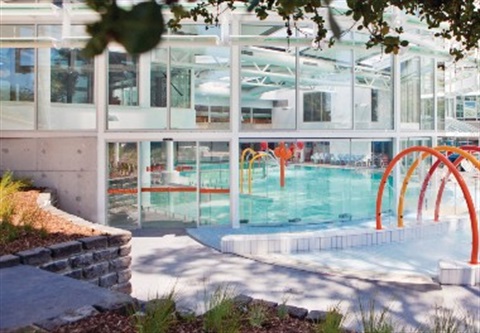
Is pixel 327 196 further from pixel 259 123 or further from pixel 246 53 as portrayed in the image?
pixel 246 53

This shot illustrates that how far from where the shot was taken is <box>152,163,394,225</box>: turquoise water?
11.4 meters

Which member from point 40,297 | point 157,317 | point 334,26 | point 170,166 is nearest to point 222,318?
point 157,317

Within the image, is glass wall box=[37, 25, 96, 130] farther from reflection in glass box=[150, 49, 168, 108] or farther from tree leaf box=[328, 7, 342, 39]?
tree leaf box=[328, 7, 342, 39]

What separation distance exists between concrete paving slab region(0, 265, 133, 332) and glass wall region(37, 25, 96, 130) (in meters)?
7.29

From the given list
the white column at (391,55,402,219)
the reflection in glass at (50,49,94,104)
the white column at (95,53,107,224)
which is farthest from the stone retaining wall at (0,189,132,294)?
the white column at (391,55,402,219)

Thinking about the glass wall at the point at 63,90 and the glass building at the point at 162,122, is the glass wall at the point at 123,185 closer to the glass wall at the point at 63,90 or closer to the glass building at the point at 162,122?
the glass building at the point at 162,122

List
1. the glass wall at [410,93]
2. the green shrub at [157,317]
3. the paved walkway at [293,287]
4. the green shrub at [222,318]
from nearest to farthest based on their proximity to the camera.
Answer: the green shrub at [157,317], the green shrub at [222,318], the paved walkway at [293,287], the glass wall at [410,93]

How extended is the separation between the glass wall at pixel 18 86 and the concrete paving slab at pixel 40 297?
25.2 feet

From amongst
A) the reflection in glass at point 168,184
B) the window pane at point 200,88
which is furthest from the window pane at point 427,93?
the reflection in glass at point 168,184

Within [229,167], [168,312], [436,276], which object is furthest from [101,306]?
[229,167]

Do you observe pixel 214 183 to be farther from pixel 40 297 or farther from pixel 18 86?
pixel 40 297

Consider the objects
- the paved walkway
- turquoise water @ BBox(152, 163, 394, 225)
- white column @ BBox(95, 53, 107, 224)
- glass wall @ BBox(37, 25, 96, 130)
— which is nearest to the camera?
the paved walkway

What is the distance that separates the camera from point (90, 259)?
5180 mm

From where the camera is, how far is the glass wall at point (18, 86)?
439 inches
